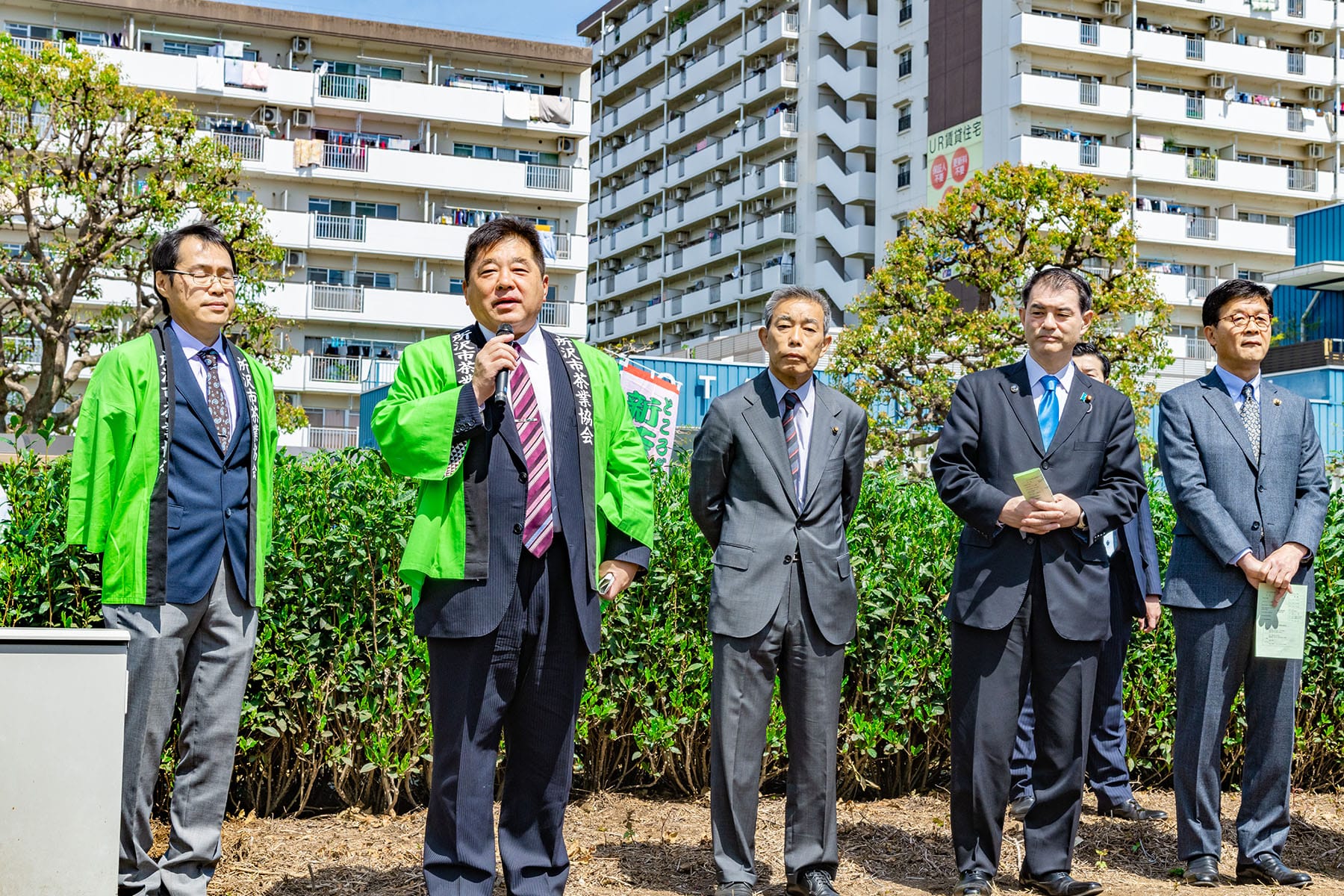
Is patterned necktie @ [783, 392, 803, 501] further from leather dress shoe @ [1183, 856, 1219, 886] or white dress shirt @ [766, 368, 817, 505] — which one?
leather dress shoe @ [1183, 856, 1219, 886]

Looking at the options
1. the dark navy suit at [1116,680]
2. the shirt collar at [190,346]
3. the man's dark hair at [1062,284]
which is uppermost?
the man's dark hair at [1062,284]

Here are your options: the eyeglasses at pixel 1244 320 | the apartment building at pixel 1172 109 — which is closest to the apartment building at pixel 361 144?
the apartment building at pixel 1172 109

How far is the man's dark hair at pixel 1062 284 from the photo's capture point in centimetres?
473

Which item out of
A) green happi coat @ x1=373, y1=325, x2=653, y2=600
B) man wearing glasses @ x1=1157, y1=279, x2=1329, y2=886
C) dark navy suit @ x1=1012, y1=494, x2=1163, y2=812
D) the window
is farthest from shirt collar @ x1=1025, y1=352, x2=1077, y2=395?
the window

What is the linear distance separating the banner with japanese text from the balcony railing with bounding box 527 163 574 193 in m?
37.3

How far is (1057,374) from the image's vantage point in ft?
15.8

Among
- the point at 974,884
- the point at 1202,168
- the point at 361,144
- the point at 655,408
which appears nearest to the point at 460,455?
the point at 974,884

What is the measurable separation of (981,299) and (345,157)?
88.9 feet

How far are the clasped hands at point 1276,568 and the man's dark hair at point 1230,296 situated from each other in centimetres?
91

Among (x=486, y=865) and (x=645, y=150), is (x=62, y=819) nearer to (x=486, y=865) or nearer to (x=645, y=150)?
(x=486, y=865)

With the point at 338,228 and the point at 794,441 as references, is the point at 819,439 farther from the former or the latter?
the point at 338,228

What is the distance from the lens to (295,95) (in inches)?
1679

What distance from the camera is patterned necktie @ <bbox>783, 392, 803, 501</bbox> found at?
4586 mm

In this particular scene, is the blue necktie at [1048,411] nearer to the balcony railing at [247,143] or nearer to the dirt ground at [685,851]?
the dirt ground at [685,851]
